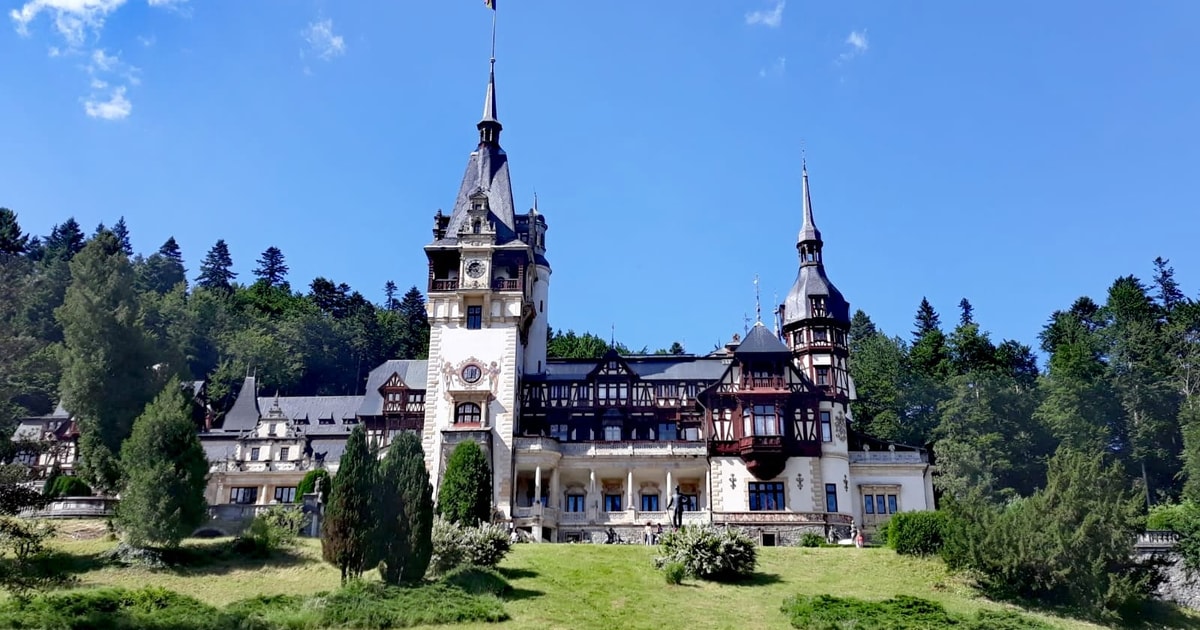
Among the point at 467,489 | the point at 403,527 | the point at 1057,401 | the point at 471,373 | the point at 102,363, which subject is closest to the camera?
the point at 403,527

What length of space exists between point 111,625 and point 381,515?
26.1 ft

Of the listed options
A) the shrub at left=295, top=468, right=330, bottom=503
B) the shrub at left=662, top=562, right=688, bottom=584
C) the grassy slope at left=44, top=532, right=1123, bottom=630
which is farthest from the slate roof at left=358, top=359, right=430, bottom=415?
the shrub at left=662, top=562, right=688, bottom=584

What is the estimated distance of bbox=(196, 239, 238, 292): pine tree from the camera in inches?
4894

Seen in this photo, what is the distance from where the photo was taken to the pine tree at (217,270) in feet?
408

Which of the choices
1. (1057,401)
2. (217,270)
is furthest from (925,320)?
(217,270)

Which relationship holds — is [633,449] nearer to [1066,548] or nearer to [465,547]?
[465,547]

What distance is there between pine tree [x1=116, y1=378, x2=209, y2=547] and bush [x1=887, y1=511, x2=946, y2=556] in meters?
28.1

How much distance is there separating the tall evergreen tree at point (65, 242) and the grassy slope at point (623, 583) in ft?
260

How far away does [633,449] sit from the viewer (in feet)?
176

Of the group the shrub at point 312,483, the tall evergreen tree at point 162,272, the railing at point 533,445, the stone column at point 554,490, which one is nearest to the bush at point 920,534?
the stone column at point 554,490

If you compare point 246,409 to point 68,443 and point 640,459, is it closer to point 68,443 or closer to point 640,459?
point 68,443

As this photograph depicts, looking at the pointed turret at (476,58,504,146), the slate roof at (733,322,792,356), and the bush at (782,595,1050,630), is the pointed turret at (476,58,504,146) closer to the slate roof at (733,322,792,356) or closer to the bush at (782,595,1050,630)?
the slate roof at (733,322,792,356)

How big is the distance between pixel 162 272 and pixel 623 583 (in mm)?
101631

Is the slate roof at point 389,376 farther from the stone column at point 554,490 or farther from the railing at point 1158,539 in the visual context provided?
the railing at point 1158,539
